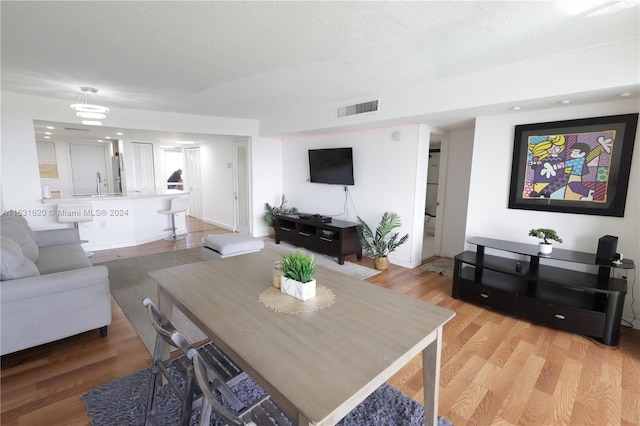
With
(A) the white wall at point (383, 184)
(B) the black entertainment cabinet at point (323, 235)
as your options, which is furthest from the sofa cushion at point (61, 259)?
(A) the white wall at point (383, 184)

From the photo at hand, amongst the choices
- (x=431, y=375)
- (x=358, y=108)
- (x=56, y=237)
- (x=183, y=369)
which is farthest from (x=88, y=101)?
(x=431, y=375)

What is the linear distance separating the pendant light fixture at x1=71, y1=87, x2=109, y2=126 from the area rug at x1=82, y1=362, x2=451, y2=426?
10.0ft

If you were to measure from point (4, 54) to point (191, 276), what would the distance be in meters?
2.86

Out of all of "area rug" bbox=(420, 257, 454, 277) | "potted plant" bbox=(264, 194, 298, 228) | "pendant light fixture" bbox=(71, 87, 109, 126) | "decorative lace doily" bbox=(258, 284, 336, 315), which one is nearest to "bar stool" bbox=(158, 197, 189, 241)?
"potted plant" bbox=(264, 194, 298, 228)

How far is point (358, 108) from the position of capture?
420 centimetres

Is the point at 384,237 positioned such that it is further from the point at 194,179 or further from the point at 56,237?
the point at 194,179

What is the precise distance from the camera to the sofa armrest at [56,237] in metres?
3.76

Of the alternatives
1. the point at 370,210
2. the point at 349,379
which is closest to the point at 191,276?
the point at 349,379

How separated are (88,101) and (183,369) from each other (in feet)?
15.4

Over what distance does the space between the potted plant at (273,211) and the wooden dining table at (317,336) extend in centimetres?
410

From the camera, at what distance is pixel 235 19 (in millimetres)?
2062

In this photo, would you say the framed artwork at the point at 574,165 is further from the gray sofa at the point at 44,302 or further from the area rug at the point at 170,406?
the gray sofa at the point at 44,302

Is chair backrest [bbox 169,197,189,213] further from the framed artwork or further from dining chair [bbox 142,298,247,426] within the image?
the framed artwork

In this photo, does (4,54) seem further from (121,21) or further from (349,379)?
(349,379)
